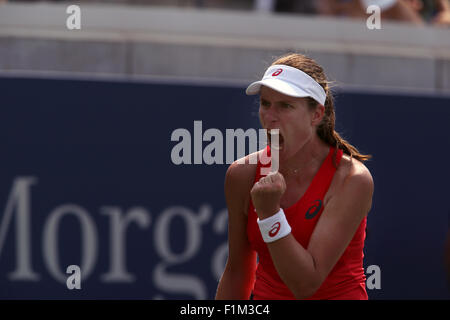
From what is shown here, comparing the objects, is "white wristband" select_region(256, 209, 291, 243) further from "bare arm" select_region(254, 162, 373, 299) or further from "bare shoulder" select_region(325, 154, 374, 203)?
"bare shoulder" select_region(325, 154, 374, 203)

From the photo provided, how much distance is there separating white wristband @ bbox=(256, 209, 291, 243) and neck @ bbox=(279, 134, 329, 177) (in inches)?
12.6

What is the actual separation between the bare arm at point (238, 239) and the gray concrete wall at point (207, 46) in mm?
3073

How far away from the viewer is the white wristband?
8.23 feet

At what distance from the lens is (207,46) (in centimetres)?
633

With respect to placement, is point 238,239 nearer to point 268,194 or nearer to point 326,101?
point 268,194

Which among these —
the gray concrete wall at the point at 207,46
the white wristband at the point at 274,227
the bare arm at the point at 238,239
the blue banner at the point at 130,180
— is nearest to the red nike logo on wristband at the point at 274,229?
the white wristband at the point at 274,227

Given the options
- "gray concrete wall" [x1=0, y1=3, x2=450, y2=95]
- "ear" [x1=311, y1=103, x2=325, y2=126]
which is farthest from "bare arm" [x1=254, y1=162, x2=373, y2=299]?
"gray concrete wall" [x1=0, y1=3, x2=450, y2=95]

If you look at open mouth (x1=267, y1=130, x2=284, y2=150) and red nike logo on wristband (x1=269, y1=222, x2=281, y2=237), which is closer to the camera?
red nike logo on wristband (x1=269, y1=222, x2=281, y2=237)

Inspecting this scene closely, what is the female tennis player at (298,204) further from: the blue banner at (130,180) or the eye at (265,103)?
the blue banner at (130,180)

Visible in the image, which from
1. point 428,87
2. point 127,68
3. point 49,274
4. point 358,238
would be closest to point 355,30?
point 428,87

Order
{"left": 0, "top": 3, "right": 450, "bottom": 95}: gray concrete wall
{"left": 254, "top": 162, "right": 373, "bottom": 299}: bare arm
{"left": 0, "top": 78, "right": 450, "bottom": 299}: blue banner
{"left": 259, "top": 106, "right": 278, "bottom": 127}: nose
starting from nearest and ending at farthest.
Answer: {"left": 254, "top": 162, "right": 373, "bottom": 299}: bare arm → {"left": 259, "top": 106, "right": 278, "bottom": 127}: nose → {"left": 0, "top": 78, "right": 450, "bottom": 299}: blue banner → {"left": 0, "top": 3, "right": 450, "bottom": 95}: gray concrete wall

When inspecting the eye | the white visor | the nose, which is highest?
the white visor
